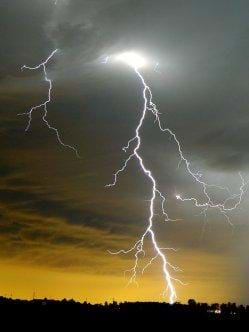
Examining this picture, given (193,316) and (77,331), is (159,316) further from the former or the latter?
(77,331)

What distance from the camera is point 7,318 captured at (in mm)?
47062

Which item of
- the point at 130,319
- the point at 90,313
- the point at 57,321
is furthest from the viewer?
the point at 90,313

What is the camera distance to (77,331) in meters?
44.8

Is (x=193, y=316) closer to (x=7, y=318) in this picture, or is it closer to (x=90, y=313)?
(x=90, y=313)

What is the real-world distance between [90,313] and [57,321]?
10.6 m

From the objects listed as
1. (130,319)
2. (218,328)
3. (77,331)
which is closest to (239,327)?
(218,328)

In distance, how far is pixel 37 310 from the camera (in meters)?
55.5

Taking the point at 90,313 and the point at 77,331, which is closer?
the point at 77,331

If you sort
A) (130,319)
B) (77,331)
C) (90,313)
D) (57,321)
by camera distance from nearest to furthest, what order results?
(77,331) → (57,321) → (130,319) → (90,313)

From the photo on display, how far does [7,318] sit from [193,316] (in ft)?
67.8

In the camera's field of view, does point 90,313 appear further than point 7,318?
Yes

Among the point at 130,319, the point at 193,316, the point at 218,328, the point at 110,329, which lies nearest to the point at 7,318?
the point at 110,329

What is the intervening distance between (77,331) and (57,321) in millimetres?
3794

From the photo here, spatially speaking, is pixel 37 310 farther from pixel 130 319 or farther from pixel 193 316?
pixel 193 316
